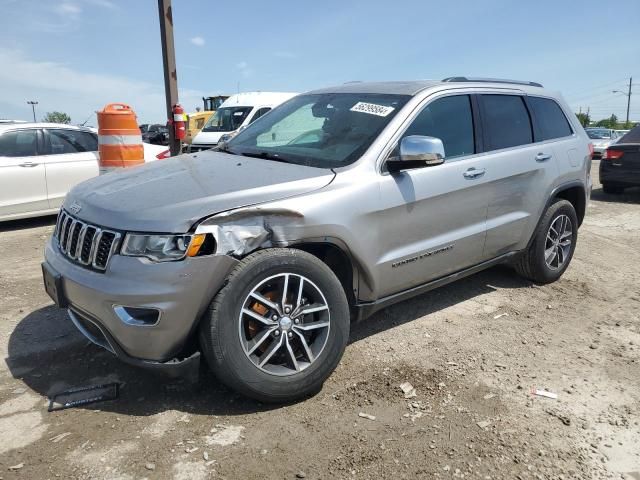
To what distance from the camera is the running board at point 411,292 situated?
338 cm

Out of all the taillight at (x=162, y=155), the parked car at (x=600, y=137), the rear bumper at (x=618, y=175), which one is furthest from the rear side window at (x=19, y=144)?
the parked car at (x=600, y=137)

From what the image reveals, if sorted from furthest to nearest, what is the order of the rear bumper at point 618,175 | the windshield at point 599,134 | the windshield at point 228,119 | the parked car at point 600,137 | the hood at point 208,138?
the windshield at point 599,134, the parked car at point 600,137, the windshield at point 228,119, the hood at point 208,138, the rear bumper at point 618,175

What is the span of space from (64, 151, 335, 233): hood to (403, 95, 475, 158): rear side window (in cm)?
92

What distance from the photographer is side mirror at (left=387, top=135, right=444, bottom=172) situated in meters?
3.25

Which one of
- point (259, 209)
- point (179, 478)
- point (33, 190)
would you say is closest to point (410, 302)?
point (259, 209)

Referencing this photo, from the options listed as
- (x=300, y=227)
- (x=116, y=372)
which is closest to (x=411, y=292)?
(x=300, y=227)

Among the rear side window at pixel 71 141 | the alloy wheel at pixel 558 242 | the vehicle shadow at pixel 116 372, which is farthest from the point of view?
A: the rear side window at pixel 71 141

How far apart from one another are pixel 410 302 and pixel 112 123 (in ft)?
16.0

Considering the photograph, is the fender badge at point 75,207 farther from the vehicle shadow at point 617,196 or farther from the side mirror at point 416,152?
the vehicle shadow at point 617,196

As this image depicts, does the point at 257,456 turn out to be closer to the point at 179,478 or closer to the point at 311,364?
the point at 179,478

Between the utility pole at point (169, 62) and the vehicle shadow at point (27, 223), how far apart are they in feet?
8.35

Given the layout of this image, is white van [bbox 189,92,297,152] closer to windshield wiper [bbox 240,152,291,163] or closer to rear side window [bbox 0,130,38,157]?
rear side window [bbox 0,130,38,157]

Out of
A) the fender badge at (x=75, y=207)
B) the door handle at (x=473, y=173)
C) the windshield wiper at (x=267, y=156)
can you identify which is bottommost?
the fender badge at (x=75, y=207)

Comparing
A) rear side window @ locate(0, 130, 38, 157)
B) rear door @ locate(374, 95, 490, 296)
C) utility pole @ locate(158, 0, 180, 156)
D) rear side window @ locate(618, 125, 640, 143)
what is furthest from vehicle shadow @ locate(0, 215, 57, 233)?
rear side window @ locate(618, 125, 640, 143)
